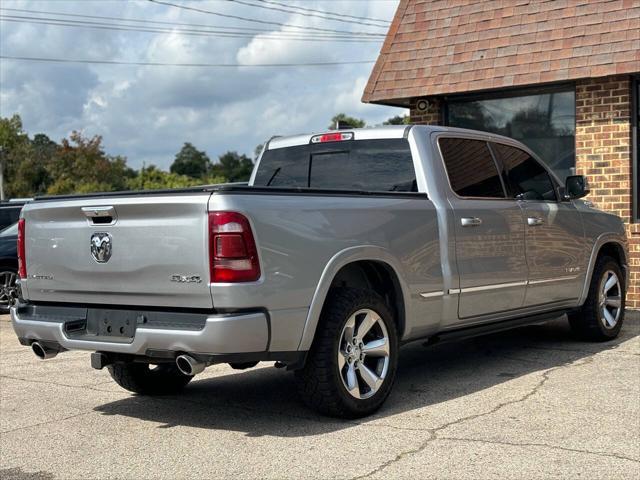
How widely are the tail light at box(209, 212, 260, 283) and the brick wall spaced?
7.22m

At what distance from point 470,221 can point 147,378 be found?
2649 millimetres

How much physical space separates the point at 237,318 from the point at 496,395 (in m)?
2.28

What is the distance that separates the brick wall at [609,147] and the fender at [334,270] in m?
5.85

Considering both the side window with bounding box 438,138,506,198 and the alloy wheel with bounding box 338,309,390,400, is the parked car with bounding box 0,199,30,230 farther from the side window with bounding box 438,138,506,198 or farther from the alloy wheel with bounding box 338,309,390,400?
the alloy wheel with bounding box 338,309,390,400

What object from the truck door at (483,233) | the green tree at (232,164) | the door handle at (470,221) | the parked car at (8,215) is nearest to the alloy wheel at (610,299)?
the truck door at (483,233)

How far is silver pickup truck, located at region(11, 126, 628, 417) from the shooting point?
5168 mm

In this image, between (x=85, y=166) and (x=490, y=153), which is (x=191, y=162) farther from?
(x=490, y=153)

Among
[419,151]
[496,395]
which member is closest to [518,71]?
[419,151]

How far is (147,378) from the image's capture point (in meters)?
6.68

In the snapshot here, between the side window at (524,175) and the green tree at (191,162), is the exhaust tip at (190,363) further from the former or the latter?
the green tree at (191,162)

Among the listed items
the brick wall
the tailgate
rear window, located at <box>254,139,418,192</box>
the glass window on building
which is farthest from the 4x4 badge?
the glass window on building

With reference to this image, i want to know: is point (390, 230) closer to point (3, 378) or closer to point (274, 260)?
point (274, 260)

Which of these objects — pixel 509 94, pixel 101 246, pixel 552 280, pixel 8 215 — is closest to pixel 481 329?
pixel 552 280

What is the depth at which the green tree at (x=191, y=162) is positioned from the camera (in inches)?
3841
